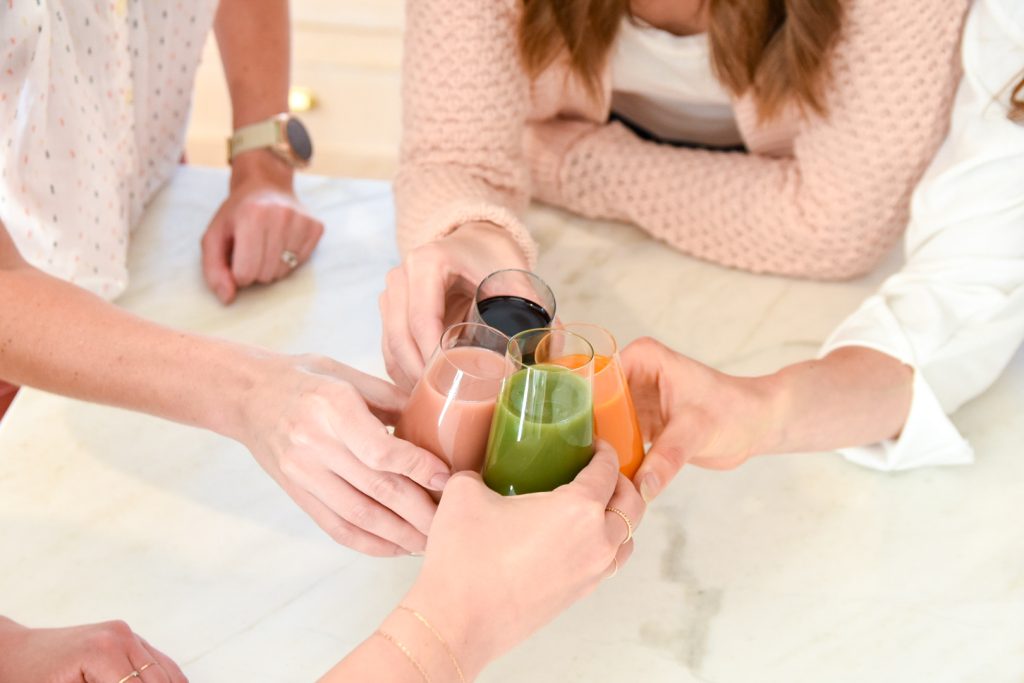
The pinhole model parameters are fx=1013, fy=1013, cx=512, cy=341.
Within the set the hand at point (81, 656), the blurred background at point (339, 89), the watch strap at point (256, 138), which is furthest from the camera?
the blurred background at point (339, 89)

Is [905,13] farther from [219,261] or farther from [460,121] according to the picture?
[219,261]

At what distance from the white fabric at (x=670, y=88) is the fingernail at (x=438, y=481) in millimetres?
657

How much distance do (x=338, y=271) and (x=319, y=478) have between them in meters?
0.49

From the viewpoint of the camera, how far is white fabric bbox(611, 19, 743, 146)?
47.6 inches

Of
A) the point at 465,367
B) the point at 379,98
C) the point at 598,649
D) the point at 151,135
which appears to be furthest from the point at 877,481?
the point at 379,98

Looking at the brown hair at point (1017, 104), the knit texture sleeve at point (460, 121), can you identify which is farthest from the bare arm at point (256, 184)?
the brown hair at point (1017, 104)

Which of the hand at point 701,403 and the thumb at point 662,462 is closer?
the thumb at point 662,462

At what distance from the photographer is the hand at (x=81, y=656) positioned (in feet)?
2.64

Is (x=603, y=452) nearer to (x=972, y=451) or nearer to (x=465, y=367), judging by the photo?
(x=465, y=367)

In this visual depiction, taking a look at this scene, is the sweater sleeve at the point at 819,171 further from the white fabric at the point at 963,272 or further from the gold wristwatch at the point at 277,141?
the gold wristwatch at the point at 277,141

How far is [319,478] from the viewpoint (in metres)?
0.83

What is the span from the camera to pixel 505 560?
0.74 metres

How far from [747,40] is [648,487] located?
22.9 inches

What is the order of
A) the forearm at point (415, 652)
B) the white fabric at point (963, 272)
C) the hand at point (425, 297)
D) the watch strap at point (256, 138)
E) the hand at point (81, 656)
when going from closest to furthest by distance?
the forearm at point (415, 652) < the hand at point (81, 656) < the hand at point (425, 297) < the white fabric at point (963, 272) < the watch strap at point (256, 138)
